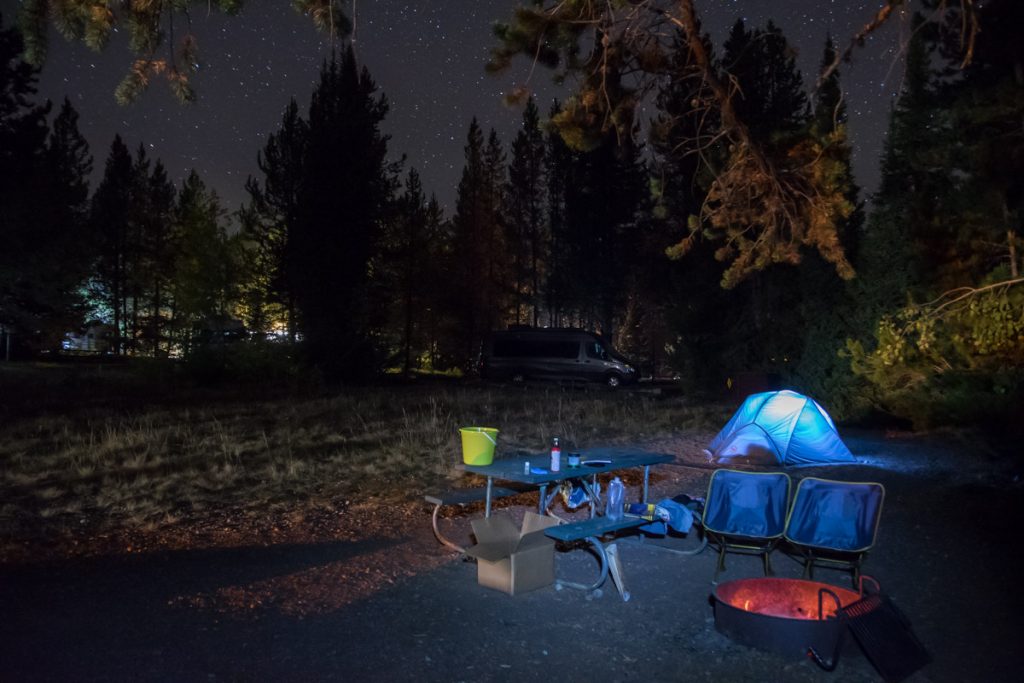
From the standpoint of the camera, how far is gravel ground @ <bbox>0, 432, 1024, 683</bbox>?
4.49 metres

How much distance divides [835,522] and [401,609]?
3.24 meters

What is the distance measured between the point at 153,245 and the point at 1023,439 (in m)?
54.9

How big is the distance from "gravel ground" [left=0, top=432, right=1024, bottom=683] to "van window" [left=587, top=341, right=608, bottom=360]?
2110 centimetres

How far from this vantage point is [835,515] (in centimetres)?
617

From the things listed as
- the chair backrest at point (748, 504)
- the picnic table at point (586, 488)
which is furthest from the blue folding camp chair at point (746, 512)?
the picnic table at point (586, 488)

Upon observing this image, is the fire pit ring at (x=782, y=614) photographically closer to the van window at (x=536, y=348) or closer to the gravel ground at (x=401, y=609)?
the gravel ground at (x=401, y=609)

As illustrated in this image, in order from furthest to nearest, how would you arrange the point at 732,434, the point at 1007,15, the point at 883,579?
the point at 1007,15
the point at 732,434
the point at 883,579

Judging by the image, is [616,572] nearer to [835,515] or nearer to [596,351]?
[835,515]

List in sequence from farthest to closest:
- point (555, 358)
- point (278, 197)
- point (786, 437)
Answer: point (278, 197) → point (555, 358) → point (786, 437)

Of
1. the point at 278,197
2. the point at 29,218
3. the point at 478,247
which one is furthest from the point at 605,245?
the point at 29,218

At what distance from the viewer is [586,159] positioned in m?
46.7

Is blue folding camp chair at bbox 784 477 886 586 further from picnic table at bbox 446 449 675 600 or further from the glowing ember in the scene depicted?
picnic table at bbox 446 449 675 600

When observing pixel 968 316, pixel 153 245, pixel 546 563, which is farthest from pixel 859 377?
pixel 153 245

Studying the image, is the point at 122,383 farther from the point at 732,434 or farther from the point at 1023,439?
the point at 1023,439
